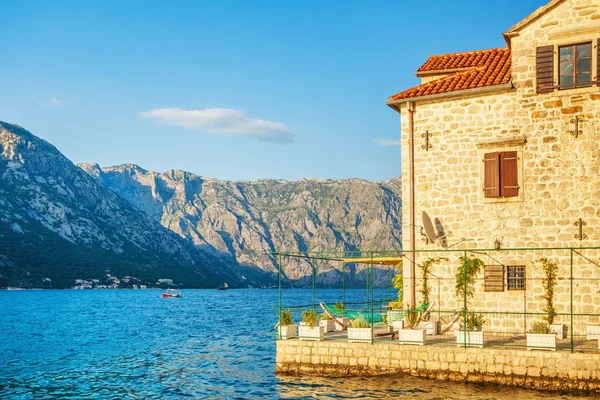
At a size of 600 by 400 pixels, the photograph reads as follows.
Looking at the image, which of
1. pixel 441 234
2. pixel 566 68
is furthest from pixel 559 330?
pixel 566 68

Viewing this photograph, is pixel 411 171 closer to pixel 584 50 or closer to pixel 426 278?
pixel 426 278

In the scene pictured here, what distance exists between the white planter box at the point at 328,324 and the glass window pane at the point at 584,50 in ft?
44.0

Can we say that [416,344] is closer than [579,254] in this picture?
Yes

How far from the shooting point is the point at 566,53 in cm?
2283

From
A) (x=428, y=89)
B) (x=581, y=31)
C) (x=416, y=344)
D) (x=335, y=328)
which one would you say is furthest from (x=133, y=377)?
(x=581, y=31)

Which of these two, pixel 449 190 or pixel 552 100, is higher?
pixel 552 100

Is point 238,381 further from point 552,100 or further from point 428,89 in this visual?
point 552,100

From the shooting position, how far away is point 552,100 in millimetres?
22906

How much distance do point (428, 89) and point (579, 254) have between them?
8027 millimetres

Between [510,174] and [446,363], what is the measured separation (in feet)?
24.3

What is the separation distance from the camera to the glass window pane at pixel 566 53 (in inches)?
897

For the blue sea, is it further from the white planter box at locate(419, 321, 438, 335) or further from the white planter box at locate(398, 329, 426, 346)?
the white planter box at locate(419, 321, 438, 335)

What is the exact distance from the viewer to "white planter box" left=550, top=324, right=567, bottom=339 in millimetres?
21906

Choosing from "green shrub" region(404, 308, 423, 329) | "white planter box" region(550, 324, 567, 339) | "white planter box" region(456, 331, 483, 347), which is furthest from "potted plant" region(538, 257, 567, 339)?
"green shrub" region(404, 308, 423, 329)
